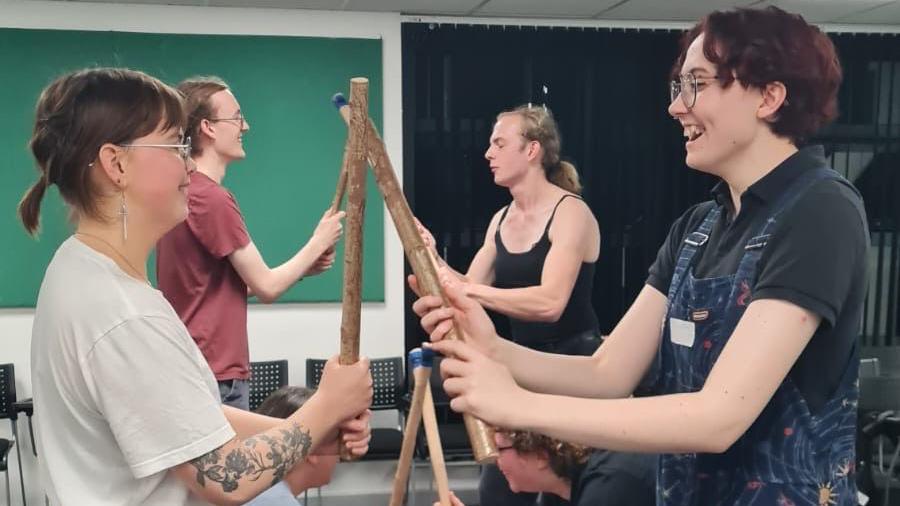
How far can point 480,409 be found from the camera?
108cm

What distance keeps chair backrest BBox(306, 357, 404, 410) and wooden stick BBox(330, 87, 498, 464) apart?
321 cm

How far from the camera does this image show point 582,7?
430 cm

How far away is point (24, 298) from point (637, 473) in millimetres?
3607

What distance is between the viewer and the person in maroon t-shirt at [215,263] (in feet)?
6.93

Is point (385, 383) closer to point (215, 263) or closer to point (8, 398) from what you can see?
point (8, 398)

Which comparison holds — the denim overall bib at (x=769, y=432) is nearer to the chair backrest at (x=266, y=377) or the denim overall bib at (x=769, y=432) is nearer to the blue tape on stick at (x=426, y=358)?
the blue tape on stick at (x=426, y=358)

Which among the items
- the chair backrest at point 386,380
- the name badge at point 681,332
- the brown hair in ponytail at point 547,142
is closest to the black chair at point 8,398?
the chair backrest at point 386,380

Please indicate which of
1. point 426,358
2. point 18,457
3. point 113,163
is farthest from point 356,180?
point 18,457

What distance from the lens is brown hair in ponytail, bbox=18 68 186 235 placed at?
3.72ft

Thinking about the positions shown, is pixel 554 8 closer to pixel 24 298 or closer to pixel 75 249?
pixel 24 298

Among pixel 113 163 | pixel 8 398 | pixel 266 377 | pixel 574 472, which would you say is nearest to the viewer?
pixel 113 163

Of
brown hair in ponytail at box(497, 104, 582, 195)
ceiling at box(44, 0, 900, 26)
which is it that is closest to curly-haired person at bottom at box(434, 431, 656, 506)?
brown hair in ponytail at box(497, 104, 582, 195)

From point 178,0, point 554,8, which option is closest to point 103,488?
point 178,0

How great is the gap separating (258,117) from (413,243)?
3385mm
